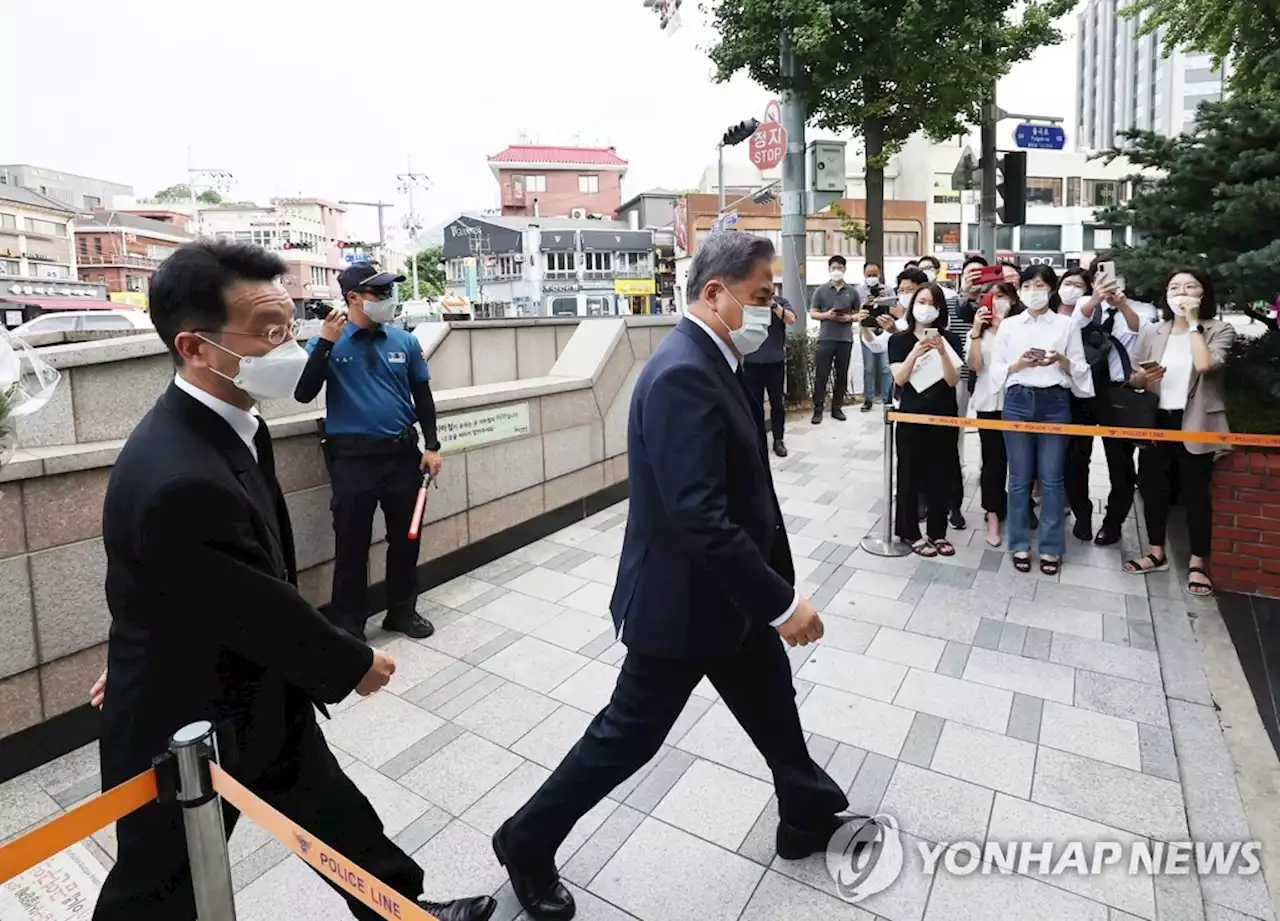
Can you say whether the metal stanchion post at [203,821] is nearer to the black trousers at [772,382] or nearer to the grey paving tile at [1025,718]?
the grey paving tile at [1025,718]

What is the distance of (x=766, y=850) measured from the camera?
247 centimetres

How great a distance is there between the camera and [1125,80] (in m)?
93.2

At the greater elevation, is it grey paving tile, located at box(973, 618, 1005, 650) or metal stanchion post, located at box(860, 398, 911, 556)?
metal stanchion post, located at box(860, 398, 911, 556)

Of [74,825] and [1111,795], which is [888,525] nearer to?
[1111,795]

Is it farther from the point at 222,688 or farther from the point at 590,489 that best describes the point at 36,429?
the point at 590,489

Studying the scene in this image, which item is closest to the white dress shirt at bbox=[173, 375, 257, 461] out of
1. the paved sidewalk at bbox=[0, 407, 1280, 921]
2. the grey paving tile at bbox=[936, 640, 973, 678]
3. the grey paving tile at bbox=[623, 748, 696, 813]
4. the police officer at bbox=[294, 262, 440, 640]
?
the paved sidewalk at bbox=[0, 407, 1280, 921]

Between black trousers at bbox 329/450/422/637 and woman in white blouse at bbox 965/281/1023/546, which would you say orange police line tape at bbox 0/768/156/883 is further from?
woman in white blouse at bbox 965/281/1023/546

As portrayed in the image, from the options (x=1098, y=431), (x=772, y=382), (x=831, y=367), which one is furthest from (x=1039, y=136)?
(x=1098, y=431)

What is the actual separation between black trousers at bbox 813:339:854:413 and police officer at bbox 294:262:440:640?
6221 millimetres

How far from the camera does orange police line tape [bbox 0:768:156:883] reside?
119 cm

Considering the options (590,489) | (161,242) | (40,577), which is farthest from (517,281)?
(40,577)

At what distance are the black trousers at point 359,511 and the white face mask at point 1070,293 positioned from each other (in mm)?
4304

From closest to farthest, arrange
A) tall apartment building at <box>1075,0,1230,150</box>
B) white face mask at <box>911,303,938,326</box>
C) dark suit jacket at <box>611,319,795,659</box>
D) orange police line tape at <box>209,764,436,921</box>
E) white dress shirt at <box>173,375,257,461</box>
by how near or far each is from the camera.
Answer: orange police line tape at <box>209,764,436,921</box> → white dress shirt at <box>173,375,257,461</box> → dark suit jacket at <box>611,319,795,659</box> → white face mask at <box>911,303,938,326</box> → tall apartment building at <box>1075,0,1230,150</box>

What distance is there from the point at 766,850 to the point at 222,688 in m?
1.72
